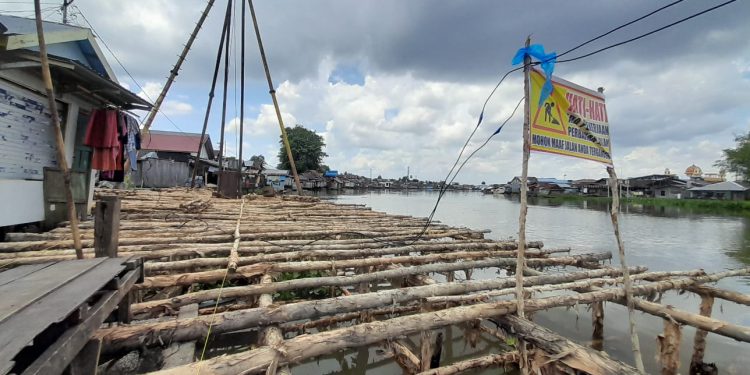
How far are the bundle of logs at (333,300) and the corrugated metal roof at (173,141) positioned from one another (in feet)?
85.6

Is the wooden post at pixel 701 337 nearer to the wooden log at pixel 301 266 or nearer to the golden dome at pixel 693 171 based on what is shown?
the wooden log at pixel 301 266

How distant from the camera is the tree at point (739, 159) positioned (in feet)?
147

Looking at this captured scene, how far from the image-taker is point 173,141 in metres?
31.9

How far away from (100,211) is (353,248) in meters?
3.69

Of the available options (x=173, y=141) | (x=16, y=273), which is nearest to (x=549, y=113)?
(x=16, y=273)

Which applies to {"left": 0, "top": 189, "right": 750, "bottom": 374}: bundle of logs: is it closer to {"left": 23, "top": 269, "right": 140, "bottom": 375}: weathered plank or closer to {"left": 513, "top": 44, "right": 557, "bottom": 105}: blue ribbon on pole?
{"left": 23, "top": 269, "right": 140, "bottom": 375}: weathered plank

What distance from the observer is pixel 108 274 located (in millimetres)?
2369

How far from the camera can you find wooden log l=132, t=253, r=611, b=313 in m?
3.23

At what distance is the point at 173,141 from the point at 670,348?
36.0 m

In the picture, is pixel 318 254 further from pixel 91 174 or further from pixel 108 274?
pixel 91 174

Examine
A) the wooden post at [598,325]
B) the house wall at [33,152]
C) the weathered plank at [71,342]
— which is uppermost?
the house wall at [33,152]

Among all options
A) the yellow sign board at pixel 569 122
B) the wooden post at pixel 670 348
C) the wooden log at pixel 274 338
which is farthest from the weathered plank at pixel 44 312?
the wooden post at pixel 670 348

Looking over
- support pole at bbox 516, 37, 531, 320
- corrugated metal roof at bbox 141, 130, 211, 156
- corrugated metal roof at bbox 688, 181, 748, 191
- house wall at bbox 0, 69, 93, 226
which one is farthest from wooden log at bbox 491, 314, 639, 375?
corrugated metal roof at bbox 688, 181, 748, 191

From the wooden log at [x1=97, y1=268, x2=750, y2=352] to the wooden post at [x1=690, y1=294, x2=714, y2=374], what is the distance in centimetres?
93
